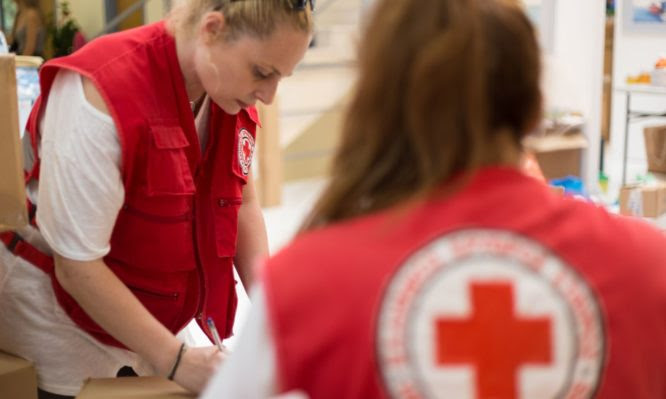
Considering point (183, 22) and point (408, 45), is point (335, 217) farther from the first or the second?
point (183, 22)

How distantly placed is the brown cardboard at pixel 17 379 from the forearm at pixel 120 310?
9.2 inches

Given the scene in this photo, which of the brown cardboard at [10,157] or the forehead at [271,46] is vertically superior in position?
the forehead at [271,46]

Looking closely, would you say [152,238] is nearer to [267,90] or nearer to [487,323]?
[267,90]

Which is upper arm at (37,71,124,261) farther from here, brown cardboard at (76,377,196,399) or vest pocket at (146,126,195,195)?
brown cardboard at (76,377,196,399)

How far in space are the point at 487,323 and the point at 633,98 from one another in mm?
7212

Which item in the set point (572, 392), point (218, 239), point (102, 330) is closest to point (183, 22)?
point (218, 239)

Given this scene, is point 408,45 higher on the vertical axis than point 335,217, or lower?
higher

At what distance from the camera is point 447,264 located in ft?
2.86

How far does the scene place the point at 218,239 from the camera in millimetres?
1656

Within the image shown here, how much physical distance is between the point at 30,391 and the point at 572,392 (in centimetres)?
106

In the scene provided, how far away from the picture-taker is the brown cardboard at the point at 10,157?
1506 millimetres

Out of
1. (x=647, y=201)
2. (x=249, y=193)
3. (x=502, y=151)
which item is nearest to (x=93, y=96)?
(x=249, y=193)

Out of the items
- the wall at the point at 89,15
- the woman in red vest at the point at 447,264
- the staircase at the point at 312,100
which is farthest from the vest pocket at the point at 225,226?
the wall at the point at 89,15

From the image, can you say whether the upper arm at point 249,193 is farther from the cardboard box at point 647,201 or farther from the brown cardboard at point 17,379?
the cardboard box at point 647,201
